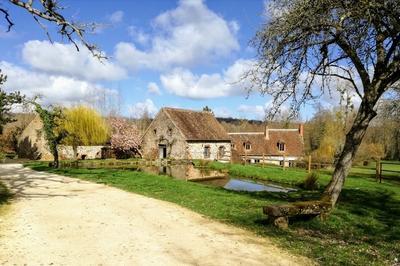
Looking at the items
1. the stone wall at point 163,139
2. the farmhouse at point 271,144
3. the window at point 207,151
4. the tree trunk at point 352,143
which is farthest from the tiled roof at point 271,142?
the tree trunk at point 352,143

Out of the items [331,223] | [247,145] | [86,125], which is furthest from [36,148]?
[331,223]

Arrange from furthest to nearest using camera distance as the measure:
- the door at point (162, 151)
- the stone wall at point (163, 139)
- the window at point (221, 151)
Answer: the window at point (221, 151) < the door at point (162, 151) < the stone wall at point (163, 139)

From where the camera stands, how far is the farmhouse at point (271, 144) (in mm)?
52562

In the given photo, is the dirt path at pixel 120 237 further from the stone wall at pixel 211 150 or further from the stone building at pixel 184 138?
the stone building at pixel 184 138

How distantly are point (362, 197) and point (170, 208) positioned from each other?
8.64 metres

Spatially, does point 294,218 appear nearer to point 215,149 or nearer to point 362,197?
point 362,197

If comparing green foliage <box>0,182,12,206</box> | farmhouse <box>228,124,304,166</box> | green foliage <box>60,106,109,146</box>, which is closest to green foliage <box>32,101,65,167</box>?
green foliage <box>0,182,12,206</box>

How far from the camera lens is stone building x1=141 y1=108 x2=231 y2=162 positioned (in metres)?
43.1

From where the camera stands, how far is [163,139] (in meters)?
45.1

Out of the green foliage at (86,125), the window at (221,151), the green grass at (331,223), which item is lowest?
the green grass at (331,223)

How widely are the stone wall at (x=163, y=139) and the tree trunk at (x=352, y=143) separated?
104 feet

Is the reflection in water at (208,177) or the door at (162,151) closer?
the reflection in water at (208,177)

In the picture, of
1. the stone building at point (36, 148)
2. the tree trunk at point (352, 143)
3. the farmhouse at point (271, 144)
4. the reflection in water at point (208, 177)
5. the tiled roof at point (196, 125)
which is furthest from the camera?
the farmhouse at point (271, 144)

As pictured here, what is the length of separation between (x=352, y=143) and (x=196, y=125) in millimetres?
34985
